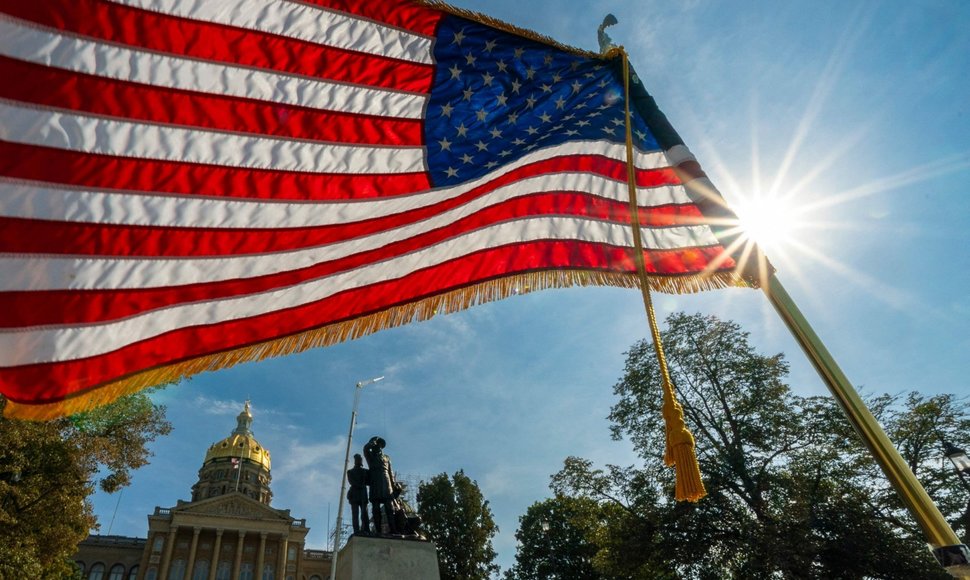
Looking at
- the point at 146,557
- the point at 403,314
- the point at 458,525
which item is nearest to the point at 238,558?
the point at 146,557

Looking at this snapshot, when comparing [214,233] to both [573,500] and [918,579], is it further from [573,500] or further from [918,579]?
[573,500]

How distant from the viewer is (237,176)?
376cm

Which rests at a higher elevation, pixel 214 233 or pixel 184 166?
pixel 184 166

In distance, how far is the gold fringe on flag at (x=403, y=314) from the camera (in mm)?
3809

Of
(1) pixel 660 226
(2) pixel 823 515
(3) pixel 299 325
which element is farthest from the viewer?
(2) pixel 823 515

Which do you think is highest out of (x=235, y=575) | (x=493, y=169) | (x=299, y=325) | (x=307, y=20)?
(x=235, y=575)

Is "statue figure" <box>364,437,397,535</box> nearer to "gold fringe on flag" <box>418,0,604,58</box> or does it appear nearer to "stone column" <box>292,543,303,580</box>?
"gold fringe on flag" <box>418,0,604,58</box>

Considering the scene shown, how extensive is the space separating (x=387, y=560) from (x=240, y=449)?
7400cm

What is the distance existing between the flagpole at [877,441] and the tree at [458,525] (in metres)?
35.4

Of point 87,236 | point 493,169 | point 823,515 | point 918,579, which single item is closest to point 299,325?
point 87,236

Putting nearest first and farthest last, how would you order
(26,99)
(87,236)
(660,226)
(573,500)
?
1. (26,99)
2. (87,236)
3. (660,226)
4. (573,500)

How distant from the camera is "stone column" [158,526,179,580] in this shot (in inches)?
2107

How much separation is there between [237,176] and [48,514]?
18.6m

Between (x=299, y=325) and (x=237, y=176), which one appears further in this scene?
(x=299, y=325)
